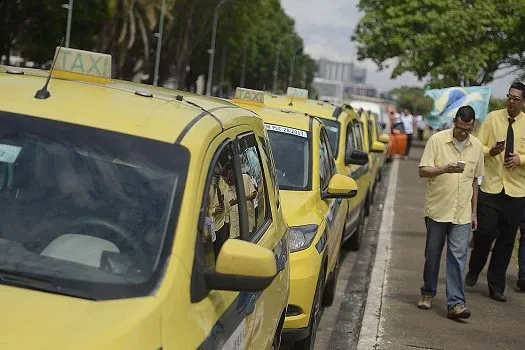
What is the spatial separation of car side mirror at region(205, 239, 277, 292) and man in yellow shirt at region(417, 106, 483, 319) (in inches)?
185

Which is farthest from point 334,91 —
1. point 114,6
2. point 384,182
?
point 384,182

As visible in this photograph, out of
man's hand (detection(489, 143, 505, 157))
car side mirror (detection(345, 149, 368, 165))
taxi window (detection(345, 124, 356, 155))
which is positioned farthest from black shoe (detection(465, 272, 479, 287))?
taxi window (detection(345, 124, 356, 155))

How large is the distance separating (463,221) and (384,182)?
53.6 feet

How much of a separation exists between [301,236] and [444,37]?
2778 cm

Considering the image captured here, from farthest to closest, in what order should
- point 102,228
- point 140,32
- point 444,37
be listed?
point 140,32, point 444,37, point 102,228

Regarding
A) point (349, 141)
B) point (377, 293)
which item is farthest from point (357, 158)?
point (377, 293)

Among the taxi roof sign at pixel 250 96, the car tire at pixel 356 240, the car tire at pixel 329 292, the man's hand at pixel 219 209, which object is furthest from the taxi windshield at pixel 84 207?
the car tire at pixel 356 240

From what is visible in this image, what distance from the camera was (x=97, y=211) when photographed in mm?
3471

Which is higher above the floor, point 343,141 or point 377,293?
point 343,141

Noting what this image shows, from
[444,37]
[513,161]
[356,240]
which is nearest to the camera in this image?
[513,161]

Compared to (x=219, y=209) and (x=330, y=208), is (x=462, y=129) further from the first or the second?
(x=219, y=209)

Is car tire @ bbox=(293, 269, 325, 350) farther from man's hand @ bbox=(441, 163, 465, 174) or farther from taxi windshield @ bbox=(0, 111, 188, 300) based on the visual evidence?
taxi windshield @ bbox=(0, 111, 188, 300)

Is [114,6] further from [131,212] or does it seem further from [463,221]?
[131,212]

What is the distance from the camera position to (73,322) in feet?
9.34
